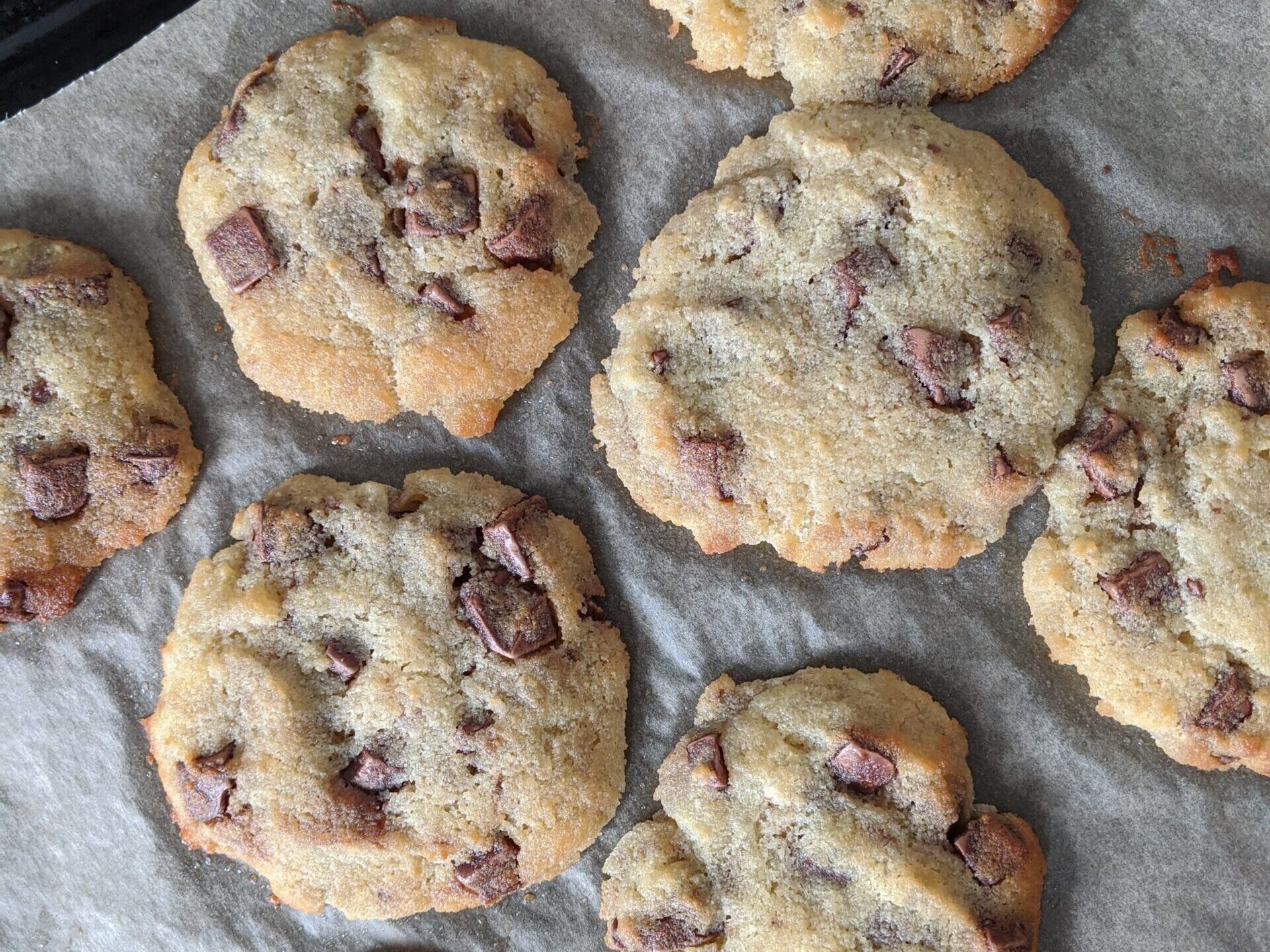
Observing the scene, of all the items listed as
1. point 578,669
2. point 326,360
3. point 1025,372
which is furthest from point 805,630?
point 326,360

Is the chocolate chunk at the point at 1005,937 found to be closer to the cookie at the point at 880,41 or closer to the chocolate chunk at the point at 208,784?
the chocolate chunk at the point at 208,784

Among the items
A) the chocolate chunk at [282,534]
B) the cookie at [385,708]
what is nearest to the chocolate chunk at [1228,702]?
the cookie at [385,708]

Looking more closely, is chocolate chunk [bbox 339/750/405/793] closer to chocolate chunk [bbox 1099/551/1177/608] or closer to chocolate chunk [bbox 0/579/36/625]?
chocolate chunk [bbox 0/579/36/625]

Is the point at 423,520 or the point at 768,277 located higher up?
the point at 768,277

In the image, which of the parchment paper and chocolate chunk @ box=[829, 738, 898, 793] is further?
the parchment paper

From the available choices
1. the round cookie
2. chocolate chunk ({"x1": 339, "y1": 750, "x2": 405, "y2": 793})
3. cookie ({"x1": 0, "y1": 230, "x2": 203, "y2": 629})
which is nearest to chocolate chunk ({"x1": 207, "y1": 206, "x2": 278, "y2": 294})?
cookie ({"x1": 0, "y1": 230, "x2": 203, "y2": 629})

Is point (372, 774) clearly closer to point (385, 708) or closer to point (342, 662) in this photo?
point (385, 708)

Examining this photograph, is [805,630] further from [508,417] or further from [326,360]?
[326,360]
